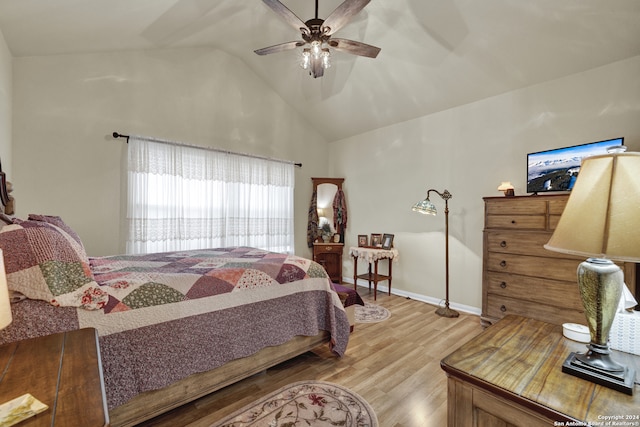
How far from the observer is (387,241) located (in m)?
4.11

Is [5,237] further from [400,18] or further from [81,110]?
[400,18]

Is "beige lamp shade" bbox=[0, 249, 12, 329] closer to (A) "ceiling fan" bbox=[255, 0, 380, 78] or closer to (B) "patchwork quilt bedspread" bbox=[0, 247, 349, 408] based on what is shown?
(B) "patchwork quilt bedspread" bbox=[0, 247, 349, 408]

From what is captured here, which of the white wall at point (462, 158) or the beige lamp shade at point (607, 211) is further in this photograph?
the white wall at point (462, 158)

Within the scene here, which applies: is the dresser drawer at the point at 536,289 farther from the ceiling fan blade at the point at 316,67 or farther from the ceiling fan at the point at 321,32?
the ceiling fan blade at the point at 316,67

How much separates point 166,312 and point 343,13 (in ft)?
7.71

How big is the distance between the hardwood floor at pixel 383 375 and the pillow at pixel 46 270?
0.92 metres

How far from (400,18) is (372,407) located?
3433 mm

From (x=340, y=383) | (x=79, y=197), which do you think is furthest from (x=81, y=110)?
(x=340, y=383)

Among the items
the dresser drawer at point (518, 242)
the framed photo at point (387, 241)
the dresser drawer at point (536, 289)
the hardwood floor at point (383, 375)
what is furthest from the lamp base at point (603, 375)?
the framed photo at point (387, 241)

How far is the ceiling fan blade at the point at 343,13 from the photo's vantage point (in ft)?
6.33

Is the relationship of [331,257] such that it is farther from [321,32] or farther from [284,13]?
[284,13]

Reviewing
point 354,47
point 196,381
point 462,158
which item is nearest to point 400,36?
point 354,47

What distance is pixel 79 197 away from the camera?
3.01 metres

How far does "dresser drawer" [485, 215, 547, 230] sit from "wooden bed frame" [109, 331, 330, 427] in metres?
2.17
